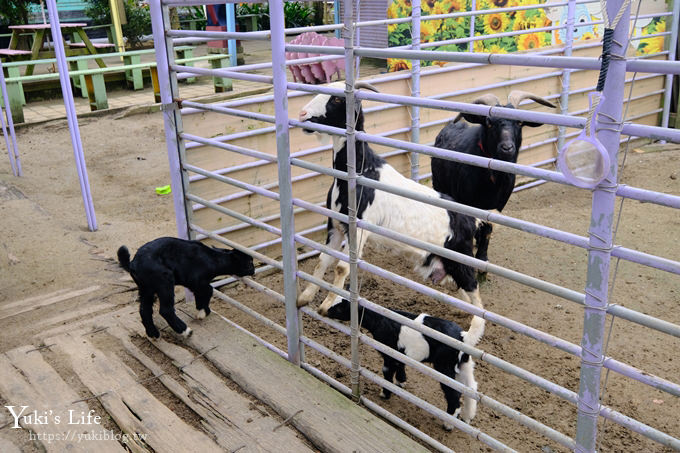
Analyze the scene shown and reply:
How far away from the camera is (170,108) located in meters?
4.04

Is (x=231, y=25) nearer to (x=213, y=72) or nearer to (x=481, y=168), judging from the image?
(x=481, y=168)

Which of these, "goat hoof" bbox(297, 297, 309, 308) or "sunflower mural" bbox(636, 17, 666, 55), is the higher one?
"sunflower mural" bbox(636, 17, 666, 55)

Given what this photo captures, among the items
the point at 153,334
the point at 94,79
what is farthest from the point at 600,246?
the point at 94,79

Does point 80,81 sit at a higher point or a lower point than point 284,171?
lower

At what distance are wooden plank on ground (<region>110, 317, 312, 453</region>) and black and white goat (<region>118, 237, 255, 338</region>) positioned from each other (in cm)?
22

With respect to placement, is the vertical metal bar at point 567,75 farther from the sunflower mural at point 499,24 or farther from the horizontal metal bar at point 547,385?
the horizontal metal bar at point 547,385

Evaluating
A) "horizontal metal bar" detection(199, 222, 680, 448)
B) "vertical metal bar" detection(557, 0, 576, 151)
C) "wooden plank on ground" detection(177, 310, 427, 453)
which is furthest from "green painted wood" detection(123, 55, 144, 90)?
"horizontal metal bar" detection(199, 222, 680, 448)

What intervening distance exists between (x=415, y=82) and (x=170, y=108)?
2.66 metres

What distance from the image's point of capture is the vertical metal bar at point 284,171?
10.1ft

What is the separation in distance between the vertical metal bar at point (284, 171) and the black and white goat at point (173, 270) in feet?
2.34

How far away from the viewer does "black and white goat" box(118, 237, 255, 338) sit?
3771 millimetres

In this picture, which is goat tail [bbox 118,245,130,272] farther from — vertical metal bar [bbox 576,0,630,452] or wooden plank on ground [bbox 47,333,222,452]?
vertical metal bar [bbox 576,0,630,452]

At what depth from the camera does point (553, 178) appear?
6.82 feet

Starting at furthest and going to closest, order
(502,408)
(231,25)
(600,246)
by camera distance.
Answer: (231,25) < (502,408) < (600,246)
